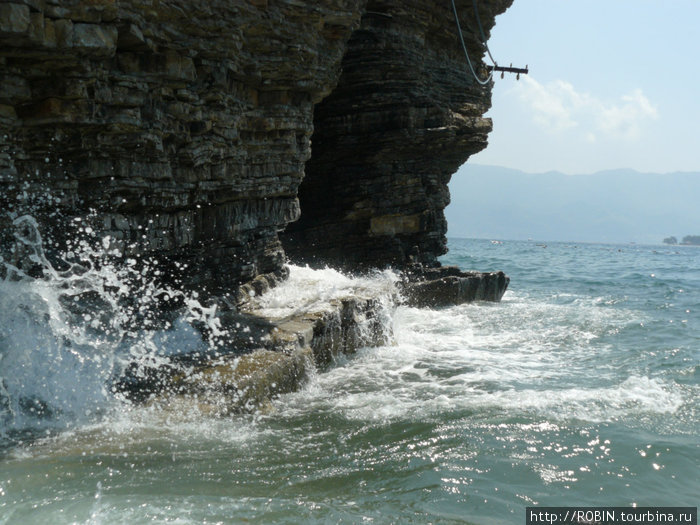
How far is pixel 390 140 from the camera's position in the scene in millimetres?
→ 17375

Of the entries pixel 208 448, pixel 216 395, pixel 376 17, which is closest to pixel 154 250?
pixel 216 395

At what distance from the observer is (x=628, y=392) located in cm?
959

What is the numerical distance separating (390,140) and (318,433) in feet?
37.3

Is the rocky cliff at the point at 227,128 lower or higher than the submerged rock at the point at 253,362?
higher

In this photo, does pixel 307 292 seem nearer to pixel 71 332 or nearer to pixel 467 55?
pixel 71 332

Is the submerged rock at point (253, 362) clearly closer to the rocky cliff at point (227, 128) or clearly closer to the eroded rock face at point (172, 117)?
the rocky cliff at point (227, 128)

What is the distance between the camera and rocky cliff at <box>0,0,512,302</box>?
25.1 ft

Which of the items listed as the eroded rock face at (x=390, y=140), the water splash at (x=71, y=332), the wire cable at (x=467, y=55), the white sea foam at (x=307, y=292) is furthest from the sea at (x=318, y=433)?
the wire cable at (x=467, y=55)

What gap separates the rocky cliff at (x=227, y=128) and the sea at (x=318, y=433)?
2.74 feet

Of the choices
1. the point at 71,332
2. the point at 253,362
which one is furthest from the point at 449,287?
the point at 71,332

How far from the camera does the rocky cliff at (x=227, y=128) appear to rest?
25.1 ft

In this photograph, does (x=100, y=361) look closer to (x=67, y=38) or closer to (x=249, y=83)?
(x=67, y=38)

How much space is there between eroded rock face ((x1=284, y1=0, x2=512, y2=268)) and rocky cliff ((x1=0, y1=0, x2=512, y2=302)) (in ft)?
0.14

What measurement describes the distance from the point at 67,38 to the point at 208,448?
4809mm
